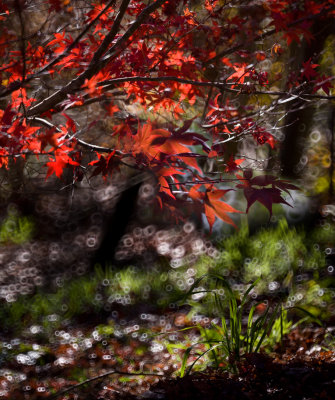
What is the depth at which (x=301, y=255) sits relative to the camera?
3.06 metres

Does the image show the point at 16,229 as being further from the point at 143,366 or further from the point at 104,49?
the point at 104,49

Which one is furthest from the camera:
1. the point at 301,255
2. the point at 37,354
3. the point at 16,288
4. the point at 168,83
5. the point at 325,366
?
the point at 16,288

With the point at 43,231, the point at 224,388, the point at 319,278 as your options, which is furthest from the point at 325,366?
the point at 43,231

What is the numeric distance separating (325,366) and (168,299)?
1372 millimetres

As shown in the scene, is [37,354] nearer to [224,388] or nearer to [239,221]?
[224,388]

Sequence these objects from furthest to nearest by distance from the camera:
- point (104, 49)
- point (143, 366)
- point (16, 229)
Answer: point (16, 229) → point (143, 366) → point (104, 49)

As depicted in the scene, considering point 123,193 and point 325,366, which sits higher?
point 123,193

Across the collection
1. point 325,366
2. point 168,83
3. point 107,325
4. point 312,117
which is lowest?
point 107,325

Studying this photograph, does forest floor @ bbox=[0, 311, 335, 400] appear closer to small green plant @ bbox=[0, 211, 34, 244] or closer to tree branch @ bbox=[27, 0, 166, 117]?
tree branch @ bbox=[27, 0, 166, 117]

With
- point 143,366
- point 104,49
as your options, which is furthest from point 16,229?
point 104,49

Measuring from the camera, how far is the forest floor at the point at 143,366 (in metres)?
1.59

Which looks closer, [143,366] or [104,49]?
[104,49]

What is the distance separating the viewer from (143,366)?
230 cm

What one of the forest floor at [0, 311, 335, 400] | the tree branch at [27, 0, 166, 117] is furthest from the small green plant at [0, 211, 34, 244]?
the tree branch at [27, 0, 166, 117]
